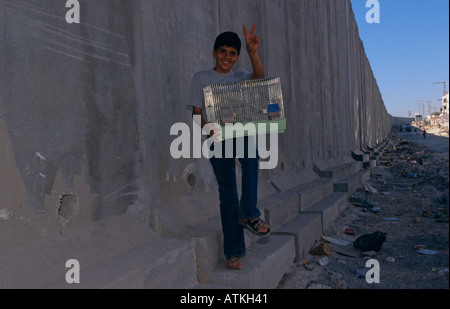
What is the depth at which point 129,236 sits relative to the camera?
2891 millimetres

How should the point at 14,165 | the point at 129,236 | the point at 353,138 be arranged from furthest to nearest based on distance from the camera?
the point at 353,138, the point at 129,236, the point at 14,165

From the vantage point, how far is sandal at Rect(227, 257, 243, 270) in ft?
10.2

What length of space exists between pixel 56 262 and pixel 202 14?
2.98 metres

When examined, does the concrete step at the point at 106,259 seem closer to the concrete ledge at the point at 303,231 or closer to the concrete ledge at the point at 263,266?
the concrete ledge at the point at 263,266

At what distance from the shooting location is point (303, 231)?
4500 millimetres

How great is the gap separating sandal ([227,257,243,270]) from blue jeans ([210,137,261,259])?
1.2 inches

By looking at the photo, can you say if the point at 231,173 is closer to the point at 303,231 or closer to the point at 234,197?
the point at 234,197

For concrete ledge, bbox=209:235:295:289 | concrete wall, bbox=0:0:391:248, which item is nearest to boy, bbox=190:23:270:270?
concrete ledge, bbox=209:235:295:289

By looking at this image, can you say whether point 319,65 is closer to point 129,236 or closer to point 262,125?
point 262,125

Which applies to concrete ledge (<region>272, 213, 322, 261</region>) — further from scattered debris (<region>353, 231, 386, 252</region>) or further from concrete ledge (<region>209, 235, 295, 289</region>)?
scattered debris (<region>353, 231, 386, 252</region>)

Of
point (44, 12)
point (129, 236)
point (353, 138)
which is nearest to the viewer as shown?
point (44, 12)

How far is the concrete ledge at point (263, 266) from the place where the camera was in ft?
9.86
